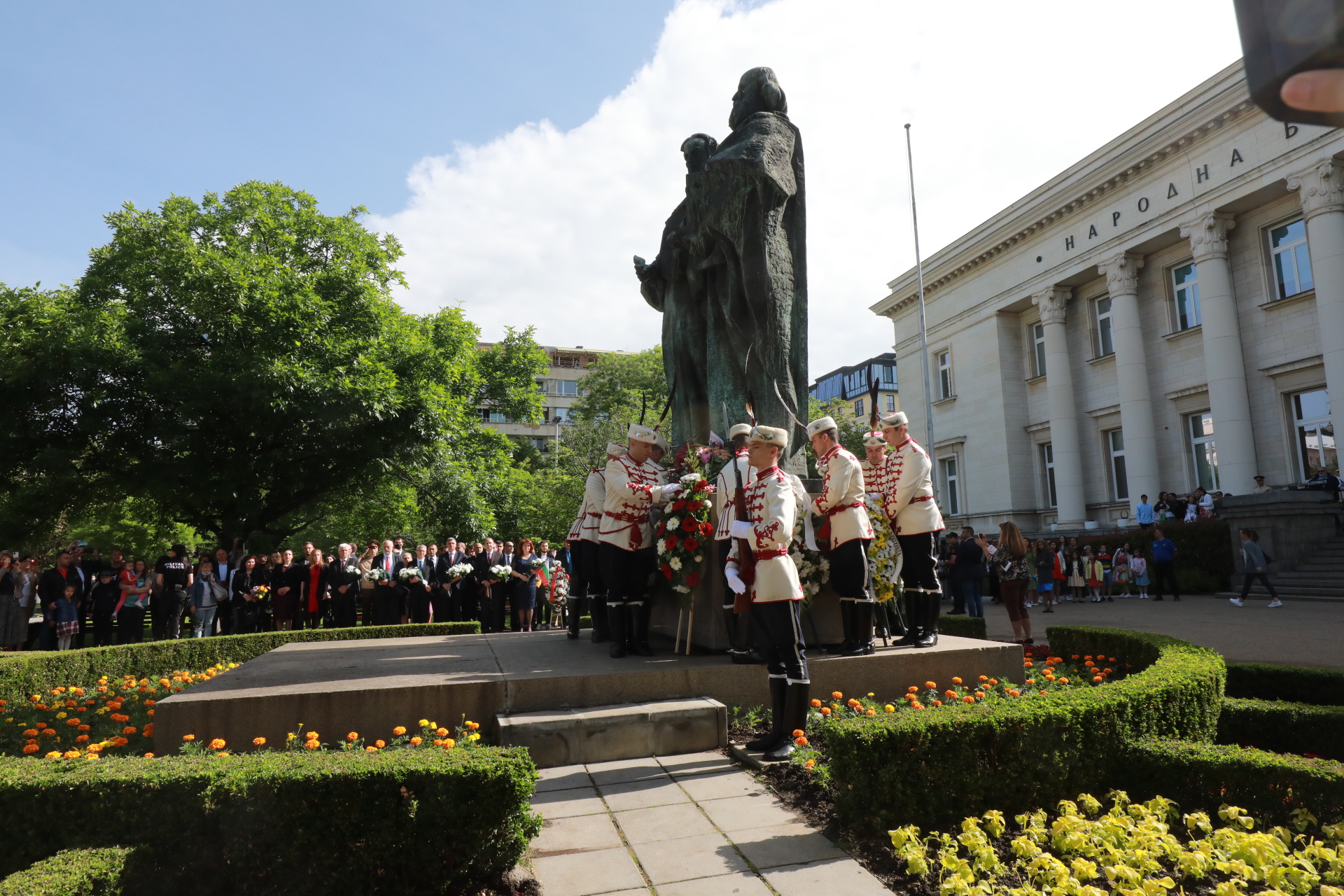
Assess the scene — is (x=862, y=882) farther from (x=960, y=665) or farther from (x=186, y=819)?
(x=960, y=665)

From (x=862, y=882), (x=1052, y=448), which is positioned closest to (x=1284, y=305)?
(x=1052, y=448)

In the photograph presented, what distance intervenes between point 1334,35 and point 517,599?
50.0 ft

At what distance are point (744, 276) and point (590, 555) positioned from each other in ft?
11.3

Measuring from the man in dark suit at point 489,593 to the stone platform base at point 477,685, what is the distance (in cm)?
766

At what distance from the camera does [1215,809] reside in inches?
179

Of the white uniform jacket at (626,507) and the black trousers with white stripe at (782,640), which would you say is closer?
the black trousers with white stripe at (782,640)

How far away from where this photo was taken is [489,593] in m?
16.1

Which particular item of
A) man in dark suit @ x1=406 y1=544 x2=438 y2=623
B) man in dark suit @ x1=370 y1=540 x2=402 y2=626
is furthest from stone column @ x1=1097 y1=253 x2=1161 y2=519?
man in dark suit @ x1=370 y1=540 x2=402 y2=626

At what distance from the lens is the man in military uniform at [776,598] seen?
224 inches

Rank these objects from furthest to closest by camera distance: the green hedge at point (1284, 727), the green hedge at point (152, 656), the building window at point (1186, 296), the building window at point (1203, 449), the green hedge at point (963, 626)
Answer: the building window at point (1186, 296) → the building window at point (1203, 449) → the green hedge at point (963, 626) → the green hedge at point (152, 656) → the green hedge at point (1284, 727)

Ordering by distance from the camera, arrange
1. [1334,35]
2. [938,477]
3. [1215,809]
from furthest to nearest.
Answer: [938,477]
[1215,809]
[1334,35]

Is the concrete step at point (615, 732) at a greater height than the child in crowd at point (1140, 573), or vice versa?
the child in crowd at point (1140, 573)

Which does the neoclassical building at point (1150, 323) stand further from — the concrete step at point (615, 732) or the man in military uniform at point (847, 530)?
the concrete step at point (615, 732)

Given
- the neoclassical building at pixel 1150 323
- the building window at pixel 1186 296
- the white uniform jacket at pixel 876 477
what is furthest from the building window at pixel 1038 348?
the white uniform jacket at pixel 876 477
